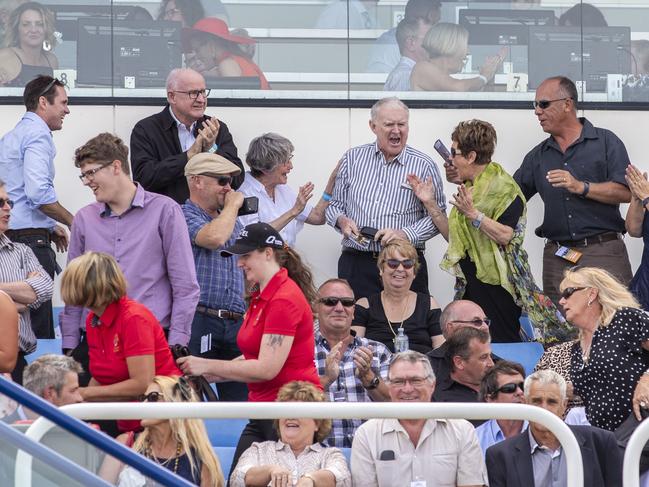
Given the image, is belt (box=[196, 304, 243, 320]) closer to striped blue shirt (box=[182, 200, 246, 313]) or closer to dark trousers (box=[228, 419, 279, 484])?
striped blue shirt (box=[182, 200, 246, 313])

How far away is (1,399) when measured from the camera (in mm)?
3668

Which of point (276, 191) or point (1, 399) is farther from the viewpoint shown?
point (276, 191)

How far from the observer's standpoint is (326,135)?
31.9 ft

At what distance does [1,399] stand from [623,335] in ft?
11.9

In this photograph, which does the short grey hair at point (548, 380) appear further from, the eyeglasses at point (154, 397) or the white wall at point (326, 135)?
the white wall at point (326, 135)

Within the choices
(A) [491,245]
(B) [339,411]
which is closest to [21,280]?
(A) [491,245]

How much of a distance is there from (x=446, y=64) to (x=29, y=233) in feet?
9.91

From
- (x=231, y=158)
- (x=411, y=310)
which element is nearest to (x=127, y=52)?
(x=231, y=158)

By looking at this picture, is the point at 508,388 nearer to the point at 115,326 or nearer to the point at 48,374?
the point at 115,326

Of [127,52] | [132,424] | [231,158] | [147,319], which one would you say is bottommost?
[132,424]

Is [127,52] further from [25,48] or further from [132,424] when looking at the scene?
[132,424]

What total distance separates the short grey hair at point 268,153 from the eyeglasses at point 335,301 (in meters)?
1.31

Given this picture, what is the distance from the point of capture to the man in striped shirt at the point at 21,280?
7.30m

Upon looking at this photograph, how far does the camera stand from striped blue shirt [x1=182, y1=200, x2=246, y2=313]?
7.36 metres
